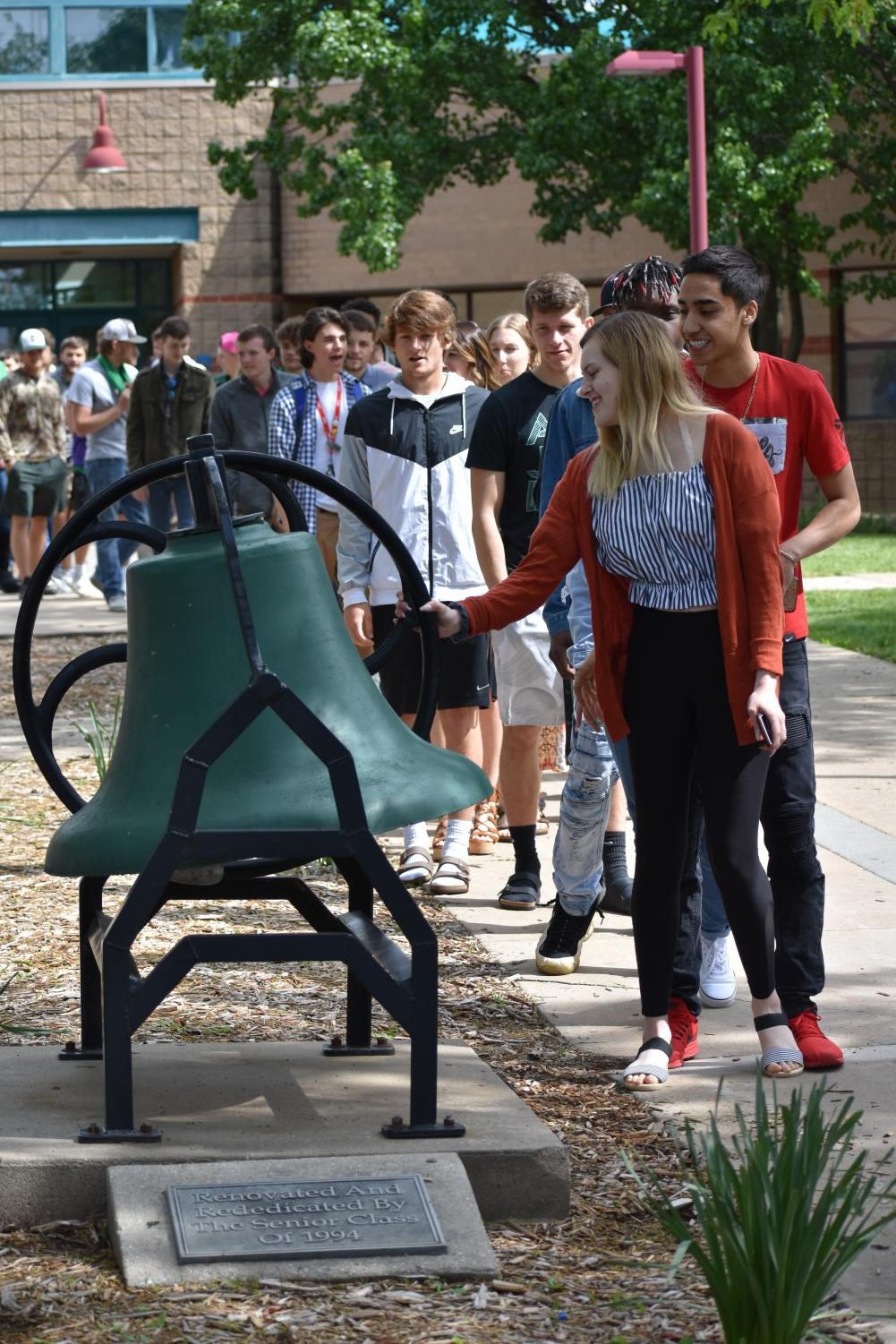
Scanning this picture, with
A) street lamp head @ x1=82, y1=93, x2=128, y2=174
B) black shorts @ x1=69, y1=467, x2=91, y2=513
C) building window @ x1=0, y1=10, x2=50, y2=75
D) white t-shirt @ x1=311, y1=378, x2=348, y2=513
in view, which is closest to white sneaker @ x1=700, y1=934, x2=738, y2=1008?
white t-shirt @ x1=311, y1=378, x2=348, y2=513

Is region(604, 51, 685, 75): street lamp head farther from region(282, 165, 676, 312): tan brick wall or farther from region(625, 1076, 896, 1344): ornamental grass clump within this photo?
region(625, 1076, 896, 1344): ornamental grass clump

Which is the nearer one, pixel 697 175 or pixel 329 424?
pixel 329 424

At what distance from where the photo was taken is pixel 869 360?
2897 cm

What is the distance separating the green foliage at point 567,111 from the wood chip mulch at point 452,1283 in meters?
19.2

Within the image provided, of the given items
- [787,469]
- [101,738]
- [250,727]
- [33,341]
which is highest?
[33,341]

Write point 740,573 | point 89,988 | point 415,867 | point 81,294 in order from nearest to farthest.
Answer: point 740,573, point 89,988, point 415,867, point 81,294

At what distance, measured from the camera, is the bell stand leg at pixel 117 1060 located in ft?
12.2

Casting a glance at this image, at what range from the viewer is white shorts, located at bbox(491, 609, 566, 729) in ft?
21.0

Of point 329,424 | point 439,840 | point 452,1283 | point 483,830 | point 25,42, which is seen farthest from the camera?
point 25,42

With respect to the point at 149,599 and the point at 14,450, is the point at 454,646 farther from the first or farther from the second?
the point at 14,450

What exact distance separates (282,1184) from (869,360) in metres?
26.7

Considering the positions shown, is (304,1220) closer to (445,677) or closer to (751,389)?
(751,389)

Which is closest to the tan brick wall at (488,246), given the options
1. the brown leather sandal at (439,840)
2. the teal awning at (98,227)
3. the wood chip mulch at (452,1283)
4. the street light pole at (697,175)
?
the teal awning at (98,227)

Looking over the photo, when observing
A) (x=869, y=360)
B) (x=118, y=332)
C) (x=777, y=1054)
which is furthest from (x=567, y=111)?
(x=777, y=1054)
